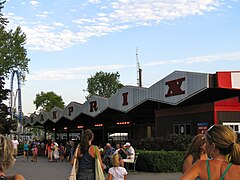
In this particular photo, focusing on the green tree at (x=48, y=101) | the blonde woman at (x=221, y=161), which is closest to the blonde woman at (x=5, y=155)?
the blonde woman at (x=221, y=161)

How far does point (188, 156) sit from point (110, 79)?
329 feet

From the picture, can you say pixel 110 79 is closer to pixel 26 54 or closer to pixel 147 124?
pixel 26 54

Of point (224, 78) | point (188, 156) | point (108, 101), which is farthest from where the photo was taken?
point (108, 101)

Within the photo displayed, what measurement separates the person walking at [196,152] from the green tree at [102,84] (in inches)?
3889

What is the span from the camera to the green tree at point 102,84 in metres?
105

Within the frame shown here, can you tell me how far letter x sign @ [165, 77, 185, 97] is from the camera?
808 inches

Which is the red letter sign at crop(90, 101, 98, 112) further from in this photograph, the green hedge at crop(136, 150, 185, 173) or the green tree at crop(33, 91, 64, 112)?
the green tree at crop(33, 91, 64, 112)

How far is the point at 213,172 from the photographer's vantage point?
322cm

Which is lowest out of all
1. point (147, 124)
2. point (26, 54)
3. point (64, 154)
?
point (64, 154)

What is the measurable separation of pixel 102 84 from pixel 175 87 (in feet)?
277

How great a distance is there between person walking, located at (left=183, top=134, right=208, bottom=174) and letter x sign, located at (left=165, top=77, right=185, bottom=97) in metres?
15.2

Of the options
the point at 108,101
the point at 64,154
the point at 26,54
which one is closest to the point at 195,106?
the point at 108,101

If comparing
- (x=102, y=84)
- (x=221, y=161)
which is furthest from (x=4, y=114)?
(x=102, y=84)

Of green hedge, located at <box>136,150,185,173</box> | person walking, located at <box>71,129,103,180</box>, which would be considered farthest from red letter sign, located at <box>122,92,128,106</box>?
person walking, located at <box>71,129,103,180</box>
